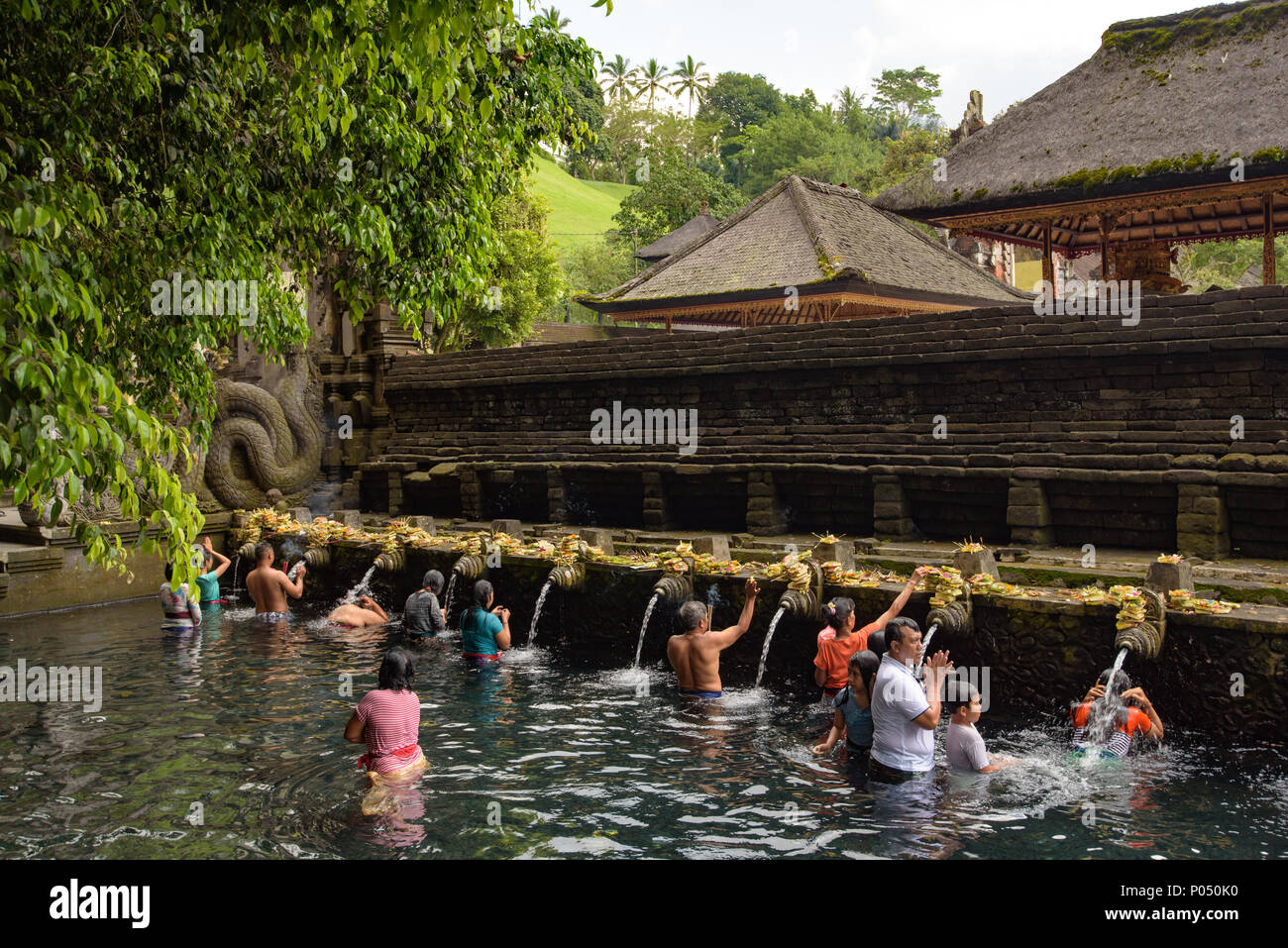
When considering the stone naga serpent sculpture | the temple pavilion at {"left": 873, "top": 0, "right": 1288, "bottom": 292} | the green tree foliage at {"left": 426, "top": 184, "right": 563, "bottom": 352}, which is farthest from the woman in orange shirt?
the green tree foliage at {"left": 426, "top": 184, "right": 563, "bottom": 352}

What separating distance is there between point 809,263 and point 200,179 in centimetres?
1311

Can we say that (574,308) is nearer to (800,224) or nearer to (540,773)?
(800,224)

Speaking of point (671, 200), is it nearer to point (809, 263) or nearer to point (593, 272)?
point (593, 272)

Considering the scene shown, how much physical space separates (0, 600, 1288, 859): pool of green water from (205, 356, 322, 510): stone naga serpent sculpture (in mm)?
9034

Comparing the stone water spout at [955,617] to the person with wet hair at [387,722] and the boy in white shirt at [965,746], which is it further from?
the person with wet hair at [387,722]

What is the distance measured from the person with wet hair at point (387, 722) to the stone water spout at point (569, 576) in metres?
5.04

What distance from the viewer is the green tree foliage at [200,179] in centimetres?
552

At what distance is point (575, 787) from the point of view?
851 cm

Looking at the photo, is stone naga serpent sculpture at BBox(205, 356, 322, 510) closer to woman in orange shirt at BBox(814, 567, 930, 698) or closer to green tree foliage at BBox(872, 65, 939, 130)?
woman in orange shirt at BBox(814, 567, 930, 698)

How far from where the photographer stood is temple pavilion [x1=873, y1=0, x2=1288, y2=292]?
1456cm

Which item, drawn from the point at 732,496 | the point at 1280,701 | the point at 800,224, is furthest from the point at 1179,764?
the point at 800,224

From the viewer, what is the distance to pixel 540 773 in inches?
348

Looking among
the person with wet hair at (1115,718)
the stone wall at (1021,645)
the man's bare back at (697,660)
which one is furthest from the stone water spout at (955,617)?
the man's bare back at (697,660)

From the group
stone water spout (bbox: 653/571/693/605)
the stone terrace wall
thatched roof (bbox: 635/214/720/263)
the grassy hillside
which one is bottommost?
stone water spout (bbox: 653/571/693/605)
